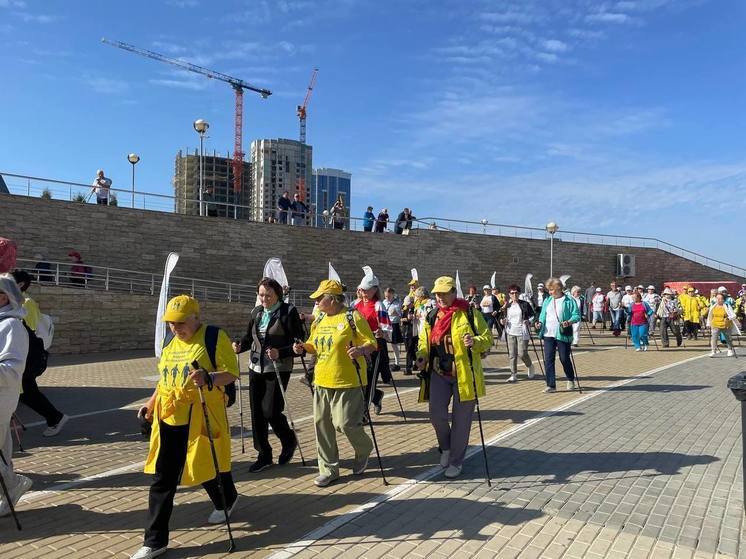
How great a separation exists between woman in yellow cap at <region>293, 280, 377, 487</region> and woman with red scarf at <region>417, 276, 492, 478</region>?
0.68 m

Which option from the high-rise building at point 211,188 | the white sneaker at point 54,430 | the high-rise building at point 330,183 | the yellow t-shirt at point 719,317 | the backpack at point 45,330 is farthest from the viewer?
the high-rise building at point 330,183

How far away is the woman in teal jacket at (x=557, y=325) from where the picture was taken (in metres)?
9.52

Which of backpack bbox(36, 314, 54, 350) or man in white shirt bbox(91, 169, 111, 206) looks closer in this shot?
backpack bbox(36, 314, 54, 350)

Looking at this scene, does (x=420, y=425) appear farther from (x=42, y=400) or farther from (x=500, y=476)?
(x=42, y=400)

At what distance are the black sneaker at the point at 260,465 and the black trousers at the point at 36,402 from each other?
299cm

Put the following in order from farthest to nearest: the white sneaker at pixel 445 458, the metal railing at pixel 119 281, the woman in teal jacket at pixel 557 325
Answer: the metal railing at pixel 119 281, the woman in teal jacket at pixel 557 325, the white sneaker at pixel 445 458

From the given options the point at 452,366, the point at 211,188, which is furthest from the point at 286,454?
the point at 211,188

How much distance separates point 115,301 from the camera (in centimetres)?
1658

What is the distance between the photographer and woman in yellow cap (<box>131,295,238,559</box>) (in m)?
3.68

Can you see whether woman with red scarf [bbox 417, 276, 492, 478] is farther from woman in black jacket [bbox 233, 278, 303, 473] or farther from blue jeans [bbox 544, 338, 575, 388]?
blue jeans [bbox 544, 338, 575, 388]

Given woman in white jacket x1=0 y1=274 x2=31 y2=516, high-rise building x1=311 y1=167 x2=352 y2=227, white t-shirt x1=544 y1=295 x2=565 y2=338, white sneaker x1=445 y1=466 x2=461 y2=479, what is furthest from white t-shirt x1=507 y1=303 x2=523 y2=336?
high-rise building x1=311 y1=167 x2=352 y2=227

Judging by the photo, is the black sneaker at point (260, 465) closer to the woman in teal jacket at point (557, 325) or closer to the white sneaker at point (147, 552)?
the white sneaker at point (147, 552)

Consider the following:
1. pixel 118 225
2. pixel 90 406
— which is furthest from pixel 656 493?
pixel 118 225

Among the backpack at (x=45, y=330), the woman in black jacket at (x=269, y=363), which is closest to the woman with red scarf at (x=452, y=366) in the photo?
the woman in black jacket at (x=269, y=363)
